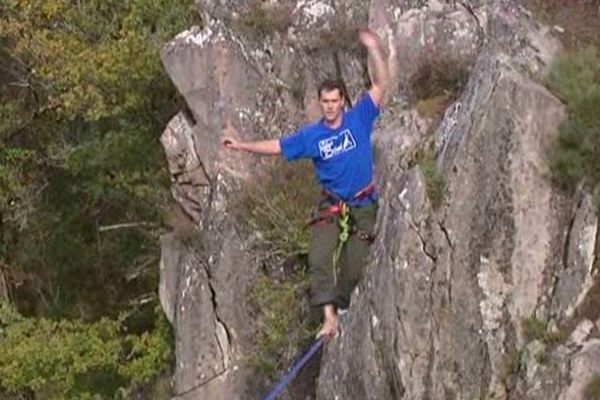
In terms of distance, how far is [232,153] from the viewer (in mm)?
18656

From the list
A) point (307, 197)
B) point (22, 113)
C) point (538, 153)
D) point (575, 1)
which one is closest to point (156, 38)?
point (22, 113)

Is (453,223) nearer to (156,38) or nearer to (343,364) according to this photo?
(343,364)

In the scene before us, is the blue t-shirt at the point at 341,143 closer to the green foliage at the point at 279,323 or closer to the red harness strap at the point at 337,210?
the red harness strap at the point at 337,210

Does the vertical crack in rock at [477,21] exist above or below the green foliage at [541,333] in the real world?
above

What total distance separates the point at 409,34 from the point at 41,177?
1347 centimetres

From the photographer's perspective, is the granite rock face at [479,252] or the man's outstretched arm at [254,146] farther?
the man's outstretched arm at [254,146]

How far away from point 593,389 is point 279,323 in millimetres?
6677

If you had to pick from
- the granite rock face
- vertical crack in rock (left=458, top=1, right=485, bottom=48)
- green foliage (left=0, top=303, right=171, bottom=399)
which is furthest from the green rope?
green foliage (left=0, top=303, right=171, bottom=399)

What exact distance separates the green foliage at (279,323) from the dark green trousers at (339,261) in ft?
10.2

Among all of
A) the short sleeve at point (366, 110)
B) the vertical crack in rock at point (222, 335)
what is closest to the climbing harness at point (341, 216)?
the short sleeve at point (366, 110)

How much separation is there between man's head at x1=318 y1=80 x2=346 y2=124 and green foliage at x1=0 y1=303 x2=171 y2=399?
11844 millimetres

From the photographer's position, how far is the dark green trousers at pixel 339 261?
12.7 metres

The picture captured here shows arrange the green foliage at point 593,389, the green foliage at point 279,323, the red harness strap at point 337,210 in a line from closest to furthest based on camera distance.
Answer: the green foliage at point 593,389
the red harness strap at point 337,210
the green foliage at point 279,323

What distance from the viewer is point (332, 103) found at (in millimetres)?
11977
